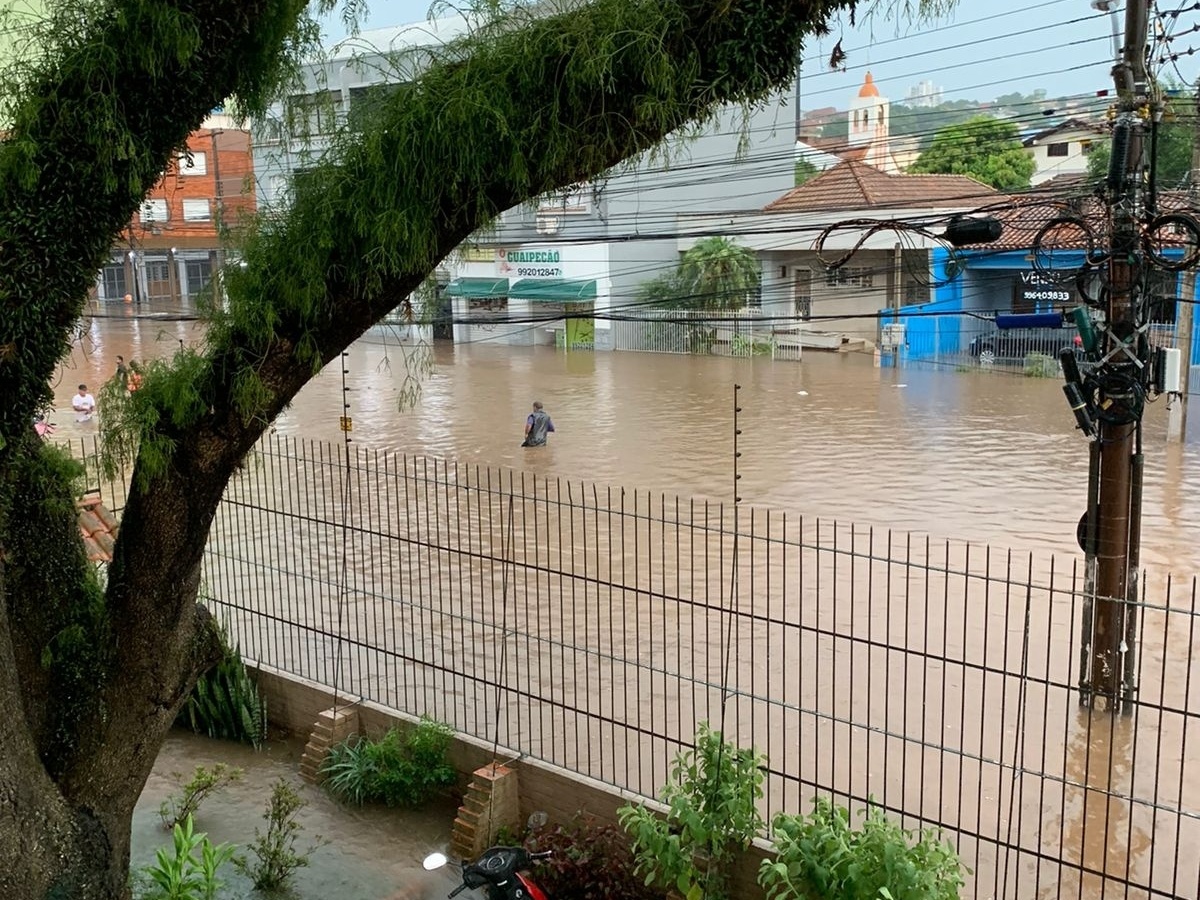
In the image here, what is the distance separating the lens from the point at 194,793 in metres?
6.16

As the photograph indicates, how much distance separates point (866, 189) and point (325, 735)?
23.3 m

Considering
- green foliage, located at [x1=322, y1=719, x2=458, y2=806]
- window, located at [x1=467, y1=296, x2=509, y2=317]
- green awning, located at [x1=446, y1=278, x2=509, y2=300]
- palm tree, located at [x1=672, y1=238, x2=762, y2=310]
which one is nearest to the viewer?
green foliage, located at [x1=322, y1=719, x2=458, y2=806]

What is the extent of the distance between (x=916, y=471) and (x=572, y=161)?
40.6 feet

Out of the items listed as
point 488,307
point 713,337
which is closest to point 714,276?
point 713,337

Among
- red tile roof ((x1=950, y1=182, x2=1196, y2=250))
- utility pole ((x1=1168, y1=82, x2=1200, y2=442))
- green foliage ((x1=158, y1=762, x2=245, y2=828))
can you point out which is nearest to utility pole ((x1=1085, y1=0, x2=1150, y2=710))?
red tile roof ((x1=950, y1=182, x2=1196, y2=250))

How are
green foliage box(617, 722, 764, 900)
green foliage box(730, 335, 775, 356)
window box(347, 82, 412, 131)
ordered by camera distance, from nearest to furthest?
window box(347, 82, 412, 131) → green foliage box(617, 722, 764, 900) → green foliage box(730, 335, 775, 356)

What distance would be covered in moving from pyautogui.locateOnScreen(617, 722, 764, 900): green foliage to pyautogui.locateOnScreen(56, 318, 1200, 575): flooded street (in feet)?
17.1

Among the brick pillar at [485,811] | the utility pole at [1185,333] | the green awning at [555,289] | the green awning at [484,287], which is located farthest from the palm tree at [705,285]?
the brick pillar at [485,811]

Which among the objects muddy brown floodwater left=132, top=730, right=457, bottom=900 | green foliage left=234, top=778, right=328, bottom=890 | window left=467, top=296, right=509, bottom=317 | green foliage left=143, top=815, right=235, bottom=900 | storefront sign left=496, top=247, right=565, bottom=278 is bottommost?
muddy brown floodwater left=132, top=730, right=457, bottom=900

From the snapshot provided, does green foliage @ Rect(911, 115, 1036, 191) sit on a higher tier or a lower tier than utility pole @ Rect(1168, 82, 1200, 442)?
higher

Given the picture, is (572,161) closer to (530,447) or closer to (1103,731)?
(1103,731)

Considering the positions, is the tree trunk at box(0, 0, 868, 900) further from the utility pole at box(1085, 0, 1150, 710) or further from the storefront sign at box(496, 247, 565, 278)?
the storefront sign at box(496, 247, 565, 278)

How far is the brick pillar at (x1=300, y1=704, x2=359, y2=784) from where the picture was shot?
6863 millimetres

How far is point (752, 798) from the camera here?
4957mm
